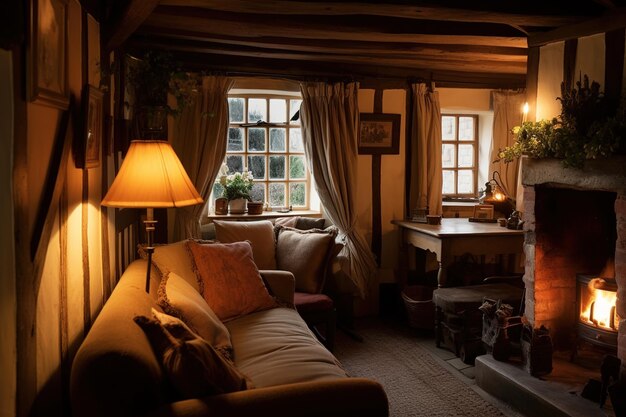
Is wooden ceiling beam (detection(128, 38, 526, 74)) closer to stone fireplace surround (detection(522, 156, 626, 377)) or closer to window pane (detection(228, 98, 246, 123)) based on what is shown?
window pane (detection(228, 98, 246, 123))

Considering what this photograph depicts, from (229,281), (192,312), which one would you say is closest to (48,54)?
(192,312)

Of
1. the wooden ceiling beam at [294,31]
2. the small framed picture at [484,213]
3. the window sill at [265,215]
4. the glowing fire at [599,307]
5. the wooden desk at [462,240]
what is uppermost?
the wooden ceiling beam at [294,31]

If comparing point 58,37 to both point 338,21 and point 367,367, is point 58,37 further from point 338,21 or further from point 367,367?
point 367,367

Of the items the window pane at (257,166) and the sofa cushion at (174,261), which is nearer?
the sofa cushion at (174,261)

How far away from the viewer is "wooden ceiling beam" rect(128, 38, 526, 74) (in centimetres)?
460

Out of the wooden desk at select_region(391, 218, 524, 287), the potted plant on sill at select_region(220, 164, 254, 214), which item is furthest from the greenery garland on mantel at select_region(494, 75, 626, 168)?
the potted plant on sill at select_region(220, 164, 254, 214)

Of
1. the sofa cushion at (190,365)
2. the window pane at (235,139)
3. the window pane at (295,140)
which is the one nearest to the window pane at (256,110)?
the window pane at (235,139)

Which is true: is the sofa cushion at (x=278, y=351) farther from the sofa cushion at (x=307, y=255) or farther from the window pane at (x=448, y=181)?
the window pane at (x=448, y=181)

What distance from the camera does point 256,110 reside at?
17.7 ft

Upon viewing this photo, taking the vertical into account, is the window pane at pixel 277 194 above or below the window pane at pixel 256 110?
below

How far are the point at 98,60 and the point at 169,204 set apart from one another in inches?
37.5

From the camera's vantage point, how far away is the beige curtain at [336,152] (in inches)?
204

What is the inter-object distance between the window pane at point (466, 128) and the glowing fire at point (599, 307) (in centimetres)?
279

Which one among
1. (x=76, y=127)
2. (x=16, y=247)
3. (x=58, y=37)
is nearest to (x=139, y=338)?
(x=16, y=247)
